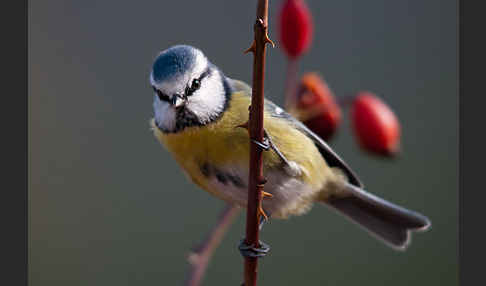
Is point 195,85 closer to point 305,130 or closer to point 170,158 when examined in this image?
point 305,130

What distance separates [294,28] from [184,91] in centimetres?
49

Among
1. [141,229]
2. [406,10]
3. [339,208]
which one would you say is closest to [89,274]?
[141,229]

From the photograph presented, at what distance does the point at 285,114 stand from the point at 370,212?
0.70 m

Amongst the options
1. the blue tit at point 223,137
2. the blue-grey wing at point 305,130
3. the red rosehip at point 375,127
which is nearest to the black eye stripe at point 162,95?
the blue tit at point 223,137

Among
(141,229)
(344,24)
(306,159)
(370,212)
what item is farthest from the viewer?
(344,24)

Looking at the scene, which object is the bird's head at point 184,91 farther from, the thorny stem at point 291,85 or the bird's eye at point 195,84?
the thorny stem at point 291,85

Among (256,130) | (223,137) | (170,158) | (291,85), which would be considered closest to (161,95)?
(223,137)

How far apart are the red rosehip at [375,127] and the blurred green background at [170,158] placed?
1115mm

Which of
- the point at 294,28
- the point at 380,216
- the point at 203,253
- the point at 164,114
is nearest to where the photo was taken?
the point at 203,253

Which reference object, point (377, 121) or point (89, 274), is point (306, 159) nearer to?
point (377, 121)

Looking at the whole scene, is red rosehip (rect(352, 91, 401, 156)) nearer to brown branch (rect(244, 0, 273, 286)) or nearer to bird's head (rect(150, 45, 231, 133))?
bird's head (rect(150, 45, 231, 133))

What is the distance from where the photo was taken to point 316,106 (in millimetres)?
2018

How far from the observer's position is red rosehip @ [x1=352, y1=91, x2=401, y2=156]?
6.51ft

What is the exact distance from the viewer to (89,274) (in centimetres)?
321
